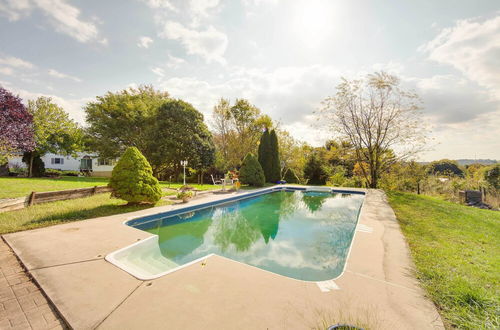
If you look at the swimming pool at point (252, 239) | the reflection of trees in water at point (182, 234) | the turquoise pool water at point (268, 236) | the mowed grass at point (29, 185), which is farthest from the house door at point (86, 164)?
the reflection of trees in water at point (182, 234)

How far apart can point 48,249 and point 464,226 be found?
963cm

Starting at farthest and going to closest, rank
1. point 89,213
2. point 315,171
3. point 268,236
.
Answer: point 315,171 < point 89,213 < point 268,236

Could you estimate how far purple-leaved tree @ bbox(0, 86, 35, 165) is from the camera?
8183 mm

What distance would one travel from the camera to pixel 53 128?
16062 mm

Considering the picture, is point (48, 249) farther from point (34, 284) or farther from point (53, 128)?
point (53, 128)

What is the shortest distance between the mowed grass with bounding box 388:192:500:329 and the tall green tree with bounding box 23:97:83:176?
70.1ft

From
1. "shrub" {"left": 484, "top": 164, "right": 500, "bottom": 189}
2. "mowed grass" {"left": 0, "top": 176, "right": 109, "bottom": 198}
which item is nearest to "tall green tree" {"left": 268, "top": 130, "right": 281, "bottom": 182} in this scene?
"mowed grass" {"left": 0, "top": 176, "right": 109, "bottom": 198}

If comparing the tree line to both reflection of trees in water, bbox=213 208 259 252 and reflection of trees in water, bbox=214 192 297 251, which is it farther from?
reflection of trees in water, bbox=213 208 259 252

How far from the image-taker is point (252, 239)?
17.9 feet

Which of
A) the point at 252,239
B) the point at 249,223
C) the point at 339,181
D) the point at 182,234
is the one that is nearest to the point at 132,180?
the point at 182,234

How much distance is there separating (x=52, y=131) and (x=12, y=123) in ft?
29.9

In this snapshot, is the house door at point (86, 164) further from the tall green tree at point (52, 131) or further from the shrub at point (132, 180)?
the shrub at point (132, 180)

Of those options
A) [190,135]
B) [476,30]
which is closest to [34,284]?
[476,30]

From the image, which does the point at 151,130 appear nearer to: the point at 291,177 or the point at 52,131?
the point at 52,131
